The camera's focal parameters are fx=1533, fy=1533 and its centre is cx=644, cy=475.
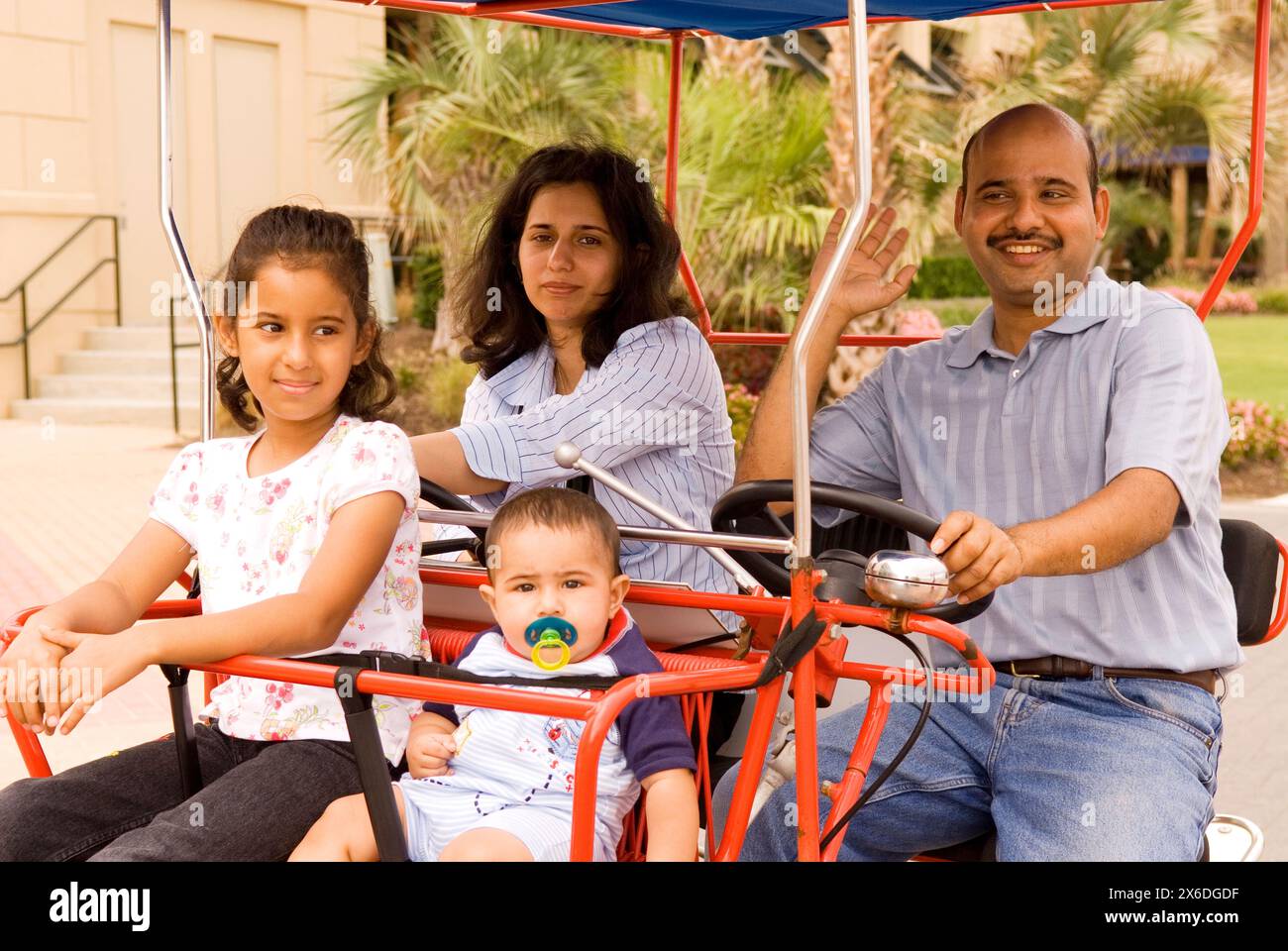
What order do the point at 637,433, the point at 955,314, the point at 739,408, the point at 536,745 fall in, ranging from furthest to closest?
the point at 955,314, the point at 739,408, the point at 637,433, the point at 536,745

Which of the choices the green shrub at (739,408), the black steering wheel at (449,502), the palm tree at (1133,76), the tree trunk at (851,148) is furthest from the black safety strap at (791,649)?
the palm tree at (1133,76)

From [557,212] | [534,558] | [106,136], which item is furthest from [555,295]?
[106,136]

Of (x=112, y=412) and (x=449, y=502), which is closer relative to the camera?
(x=449, y=502)

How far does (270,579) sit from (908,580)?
1.08 metres

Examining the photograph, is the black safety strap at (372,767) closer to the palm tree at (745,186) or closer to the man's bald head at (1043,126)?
the man's bald head at (1043,126)

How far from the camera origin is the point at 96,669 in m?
2.18

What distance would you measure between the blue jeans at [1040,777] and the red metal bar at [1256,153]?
37.2 inches

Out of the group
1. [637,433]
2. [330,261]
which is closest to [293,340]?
[330,261]

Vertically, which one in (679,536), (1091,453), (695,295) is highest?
(695,295)

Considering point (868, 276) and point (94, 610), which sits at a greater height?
point (868, 276)

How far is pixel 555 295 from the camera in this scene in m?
3.42

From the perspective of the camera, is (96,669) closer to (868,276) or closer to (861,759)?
(861,759)

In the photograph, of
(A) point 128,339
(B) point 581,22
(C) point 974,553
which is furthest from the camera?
(A) point 128,339
